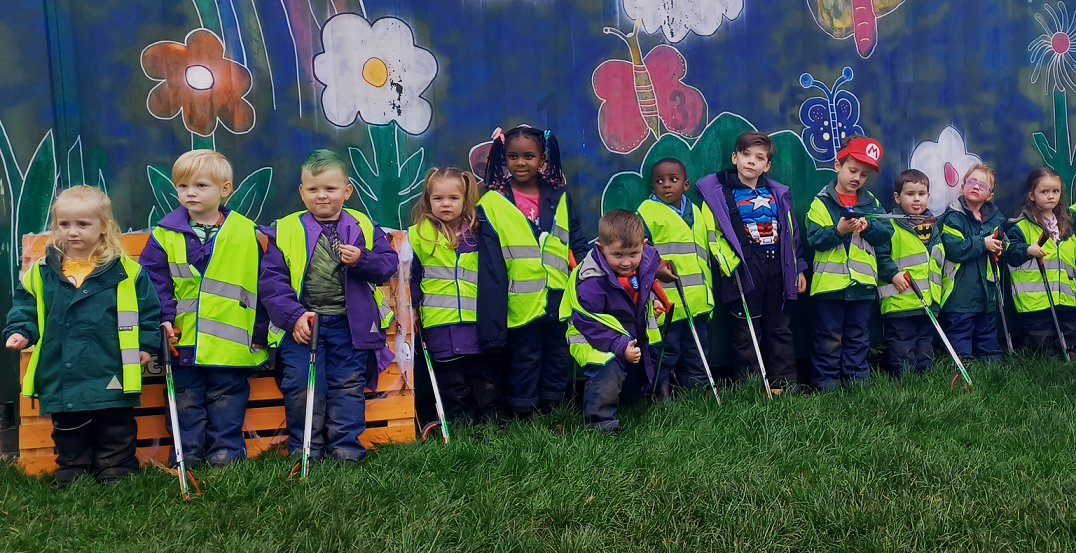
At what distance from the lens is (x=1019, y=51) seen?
22.7 feet

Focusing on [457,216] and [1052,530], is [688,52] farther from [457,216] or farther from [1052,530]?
[1052,530]

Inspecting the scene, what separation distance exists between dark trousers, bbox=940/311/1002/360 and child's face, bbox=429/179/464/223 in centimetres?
422

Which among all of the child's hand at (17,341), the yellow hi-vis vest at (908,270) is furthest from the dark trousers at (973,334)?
the child's hand at (17,341)

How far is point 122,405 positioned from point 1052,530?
4359 millimetres

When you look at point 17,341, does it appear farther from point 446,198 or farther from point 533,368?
point 533,368

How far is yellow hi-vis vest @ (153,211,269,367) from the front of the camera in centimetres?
431

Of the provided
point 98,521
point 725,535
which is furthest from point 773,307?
point 98,521

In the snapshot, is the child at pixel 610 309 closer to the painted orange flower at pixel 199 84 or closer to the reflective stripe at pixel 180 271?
the reflective stripe at pixel 180 271

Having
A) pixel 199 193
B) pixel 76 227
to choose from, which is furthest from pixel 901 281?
pixel 76 227

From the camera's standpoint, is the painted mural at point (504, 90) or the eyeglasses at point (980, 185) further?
the eyeglasses at point (980, 185)

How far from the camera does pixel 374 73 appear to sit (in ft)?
17.0

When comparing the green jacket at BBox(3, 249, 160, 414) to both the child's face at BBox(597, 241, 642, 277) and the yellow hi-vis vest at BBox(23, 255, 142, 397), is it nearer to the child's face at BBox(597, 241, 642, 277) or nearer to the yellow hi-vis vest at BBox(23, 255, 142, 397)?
the yellow hi-vis vest at BBox(23, 255, 142, 397)

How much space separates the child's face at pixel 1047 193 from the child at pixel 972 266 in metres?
0.45

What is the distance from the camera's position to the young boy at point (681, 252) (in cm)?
548
